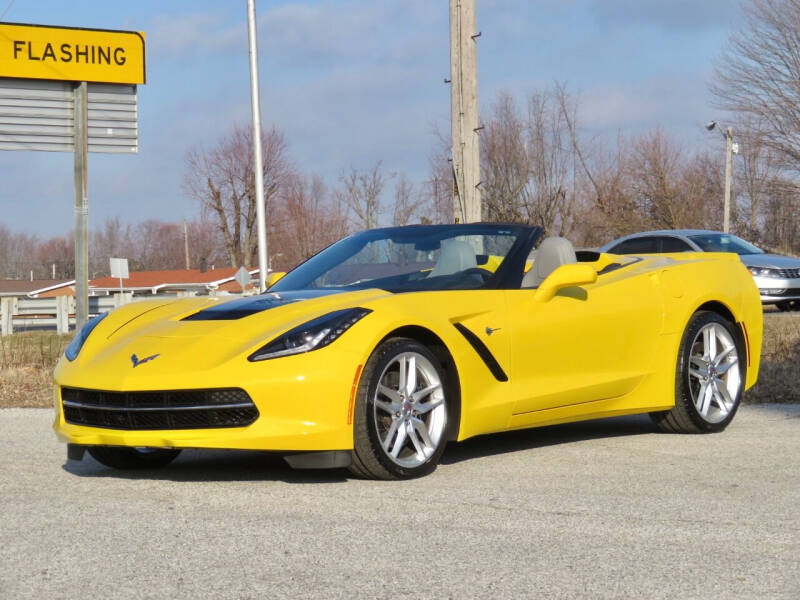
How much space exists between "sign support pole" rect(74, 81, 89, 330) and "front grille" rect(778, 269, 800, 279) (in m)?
11.4

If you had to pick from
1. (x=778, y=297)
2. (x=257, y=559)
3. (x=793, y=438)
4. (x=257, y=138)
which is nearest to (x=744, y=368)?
(x=793, y=438)

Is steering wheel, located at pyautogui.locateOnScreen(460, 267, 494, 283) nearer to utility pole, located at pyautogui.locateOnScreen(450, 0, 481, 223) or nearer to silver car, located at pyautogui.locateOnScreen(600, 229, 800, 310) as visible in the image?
utility pole, located at pyautogui.locateOnScreen(450, 0, 481, 223)

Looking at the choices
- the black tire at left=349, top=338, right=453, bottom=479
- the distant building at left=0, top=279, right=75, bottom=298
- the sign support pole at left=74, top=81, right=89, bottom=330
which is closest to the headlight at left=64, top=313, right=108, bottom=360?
the black tire at left=349, top=338, right=453, bottom=479

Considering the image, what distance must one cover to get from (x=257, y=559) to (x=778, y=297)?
16916mm

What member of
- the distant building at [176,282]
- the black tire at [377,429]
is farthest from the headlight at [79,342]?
the distant building at [176,282]

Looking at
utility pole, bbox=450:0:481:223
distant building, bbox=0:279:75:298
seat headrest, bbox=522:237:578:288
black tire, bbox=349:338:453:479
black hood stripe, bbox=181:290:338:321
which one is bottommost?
distant building, bbox=0:279:75:298

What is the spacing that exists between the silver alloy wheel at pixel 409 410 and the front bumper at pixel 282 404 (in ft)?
0.86

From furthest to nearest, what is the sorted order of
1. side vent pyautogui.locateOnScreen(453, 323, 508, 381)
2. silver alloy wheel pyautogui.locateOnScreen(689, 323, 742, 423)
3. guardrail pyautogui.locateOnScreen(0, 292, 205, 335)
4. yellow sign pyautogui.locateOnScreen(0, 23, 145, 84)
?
guardrail pyautogui.locateOnScreen(0, 292, 205, 335)
yellow sign pyautogui.locateOnScreen(0, 23, 145, 84)
silver alloy wheel pyautogui.locateOnScreen(689, 323, 742, 423)
side vent pyautogui.locateOnScreen(453, 323, 508, 381)

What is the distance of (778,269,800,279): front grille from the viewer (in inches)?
773

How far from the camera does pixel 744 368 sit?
7.68 m

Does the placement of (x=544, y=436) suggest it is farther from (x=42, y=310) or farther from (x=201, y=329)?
(x=42, y=310)

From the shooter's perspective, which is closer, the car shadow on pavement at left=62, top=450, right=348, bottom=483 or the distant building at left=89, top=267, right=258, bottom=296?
the car shadow on pavement at left=62, top=450, right=348, bottom=483

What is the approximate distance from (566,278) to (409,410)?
48.4 inches

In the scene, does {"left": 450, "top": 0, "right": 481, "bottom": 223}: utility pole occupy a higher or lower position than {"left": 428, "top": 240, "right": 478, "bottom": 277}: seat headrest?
higher
